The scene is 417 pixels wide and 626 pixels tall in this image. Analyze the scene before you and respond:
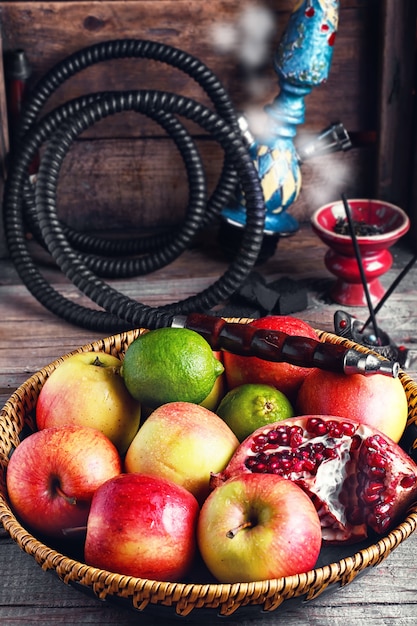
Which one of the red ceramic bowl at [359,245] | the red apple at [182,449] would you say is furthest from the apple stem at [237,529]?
the red ceramic bowl at [359,245]

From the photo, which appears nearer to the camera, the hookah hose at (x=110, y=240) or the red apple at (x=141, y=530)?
the red apple at (x=141, y=530)

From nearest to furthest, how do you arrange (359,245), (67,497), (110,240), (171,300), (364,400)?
(67,497), (364,400), (359,245), (171,300), (110,240)

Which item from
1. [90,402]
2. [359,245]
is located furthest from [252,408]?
[359,245]

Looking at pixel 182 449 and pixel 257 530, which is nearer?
pixel 257 530

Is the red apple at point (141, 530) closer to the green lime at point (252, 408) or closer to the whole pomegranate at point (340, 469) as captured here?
the whole pomegranate at point (340, 469)

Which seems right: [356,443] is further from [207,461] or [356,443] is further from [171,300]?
[171,300]

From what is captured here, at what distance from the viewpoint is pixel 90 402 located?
3.39 feet

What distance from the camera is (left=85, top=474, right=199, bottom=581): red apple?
834 millimetres

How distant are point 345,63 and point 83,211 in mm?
690

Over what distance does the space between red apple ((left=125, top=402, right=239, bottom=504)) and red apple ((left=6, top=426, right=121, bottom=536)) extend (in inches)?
1.5

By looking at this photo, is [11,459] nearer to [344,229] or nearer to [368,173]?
[344,229]

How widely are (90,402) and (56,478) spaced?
0.13m

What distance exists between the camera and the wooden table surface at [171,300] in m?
0.95

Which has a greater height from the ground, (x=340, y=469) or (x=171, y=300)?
(x=340, y=469)
